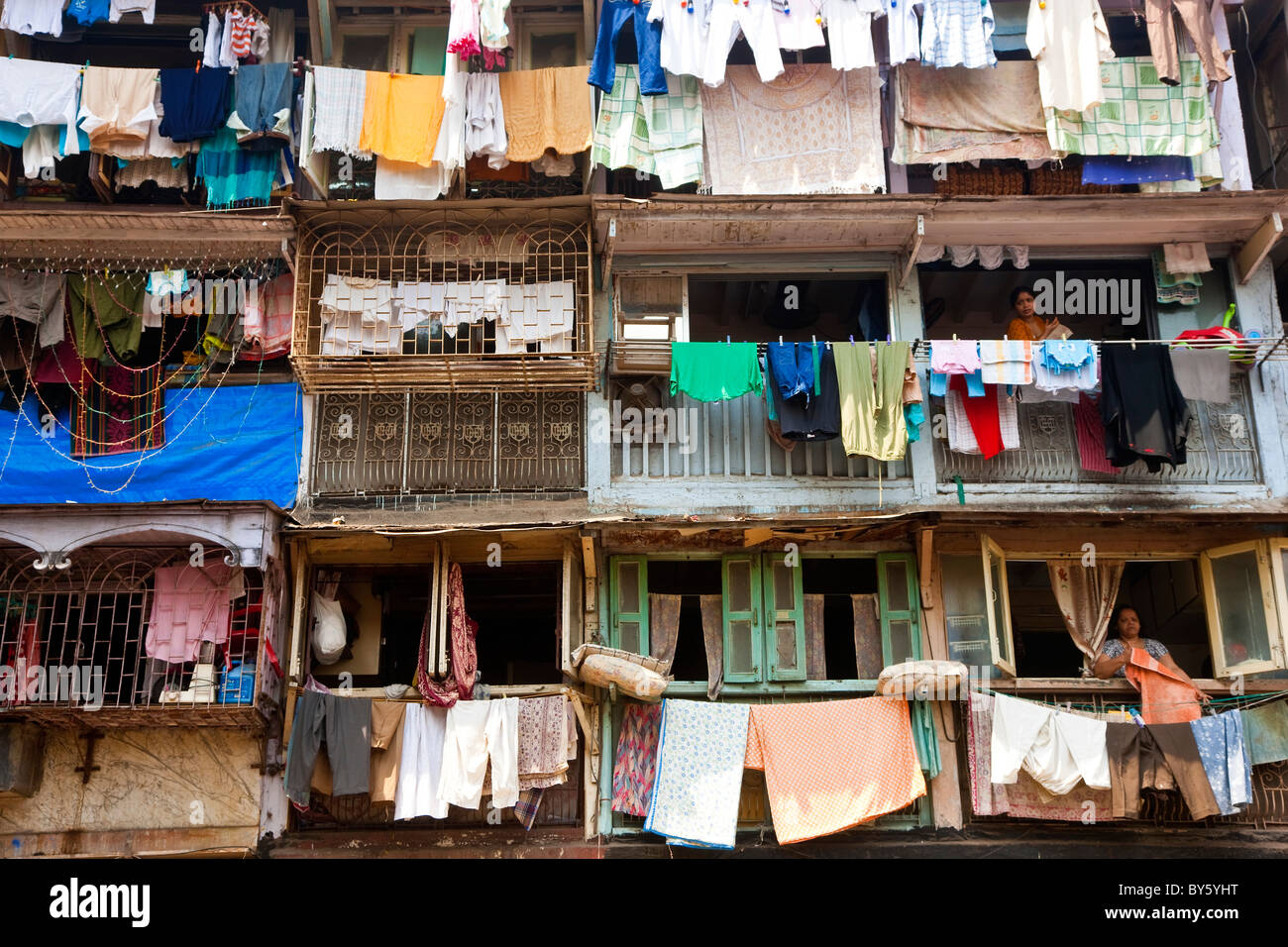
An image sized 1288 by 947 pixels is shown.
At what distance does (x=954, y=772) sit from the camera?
1163 cm

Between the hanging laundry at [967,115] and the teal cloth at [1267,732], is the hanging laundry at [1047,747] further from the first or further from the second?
the hanging laundry at [967,115]

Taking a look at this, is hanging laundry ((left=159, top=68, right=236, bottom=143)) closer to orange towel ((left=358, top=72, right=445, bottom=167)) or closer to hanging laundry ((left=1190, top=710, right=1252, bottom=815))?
orange towel ((left=358, top=72, right=445, bottom=167))

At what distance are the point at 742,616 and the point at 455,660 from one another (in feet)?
8.58

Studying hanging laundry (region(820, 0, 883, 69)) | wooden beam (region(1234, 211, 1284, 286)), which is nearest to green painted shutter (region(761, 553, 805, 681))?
hanging laundry (region(820, 0, 883, 69))

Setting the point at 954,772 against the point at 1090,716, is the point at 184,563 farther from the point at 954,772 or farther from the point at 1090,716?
the point at 1090,716

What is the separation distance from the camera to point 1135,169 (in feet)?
42.7

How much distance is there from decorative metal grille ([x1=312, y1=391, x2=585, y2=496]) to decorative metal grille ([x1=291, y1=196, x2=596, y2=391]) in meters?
0.26

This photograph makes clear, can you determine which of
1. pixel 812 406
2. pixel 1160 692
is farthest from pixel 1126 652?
pixel 812 406

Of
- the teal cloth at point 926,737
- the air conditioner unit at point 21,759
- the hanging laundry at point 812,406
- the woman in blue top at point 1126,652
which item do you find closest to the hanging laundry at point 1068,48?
the hanging laundry at point 812,406

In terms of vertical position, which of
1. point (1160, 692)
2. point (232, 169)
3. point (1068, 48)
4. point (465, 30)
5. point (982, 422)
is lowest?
point (1160, 692)

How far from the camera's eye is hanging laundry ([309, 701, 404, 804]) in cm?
1121

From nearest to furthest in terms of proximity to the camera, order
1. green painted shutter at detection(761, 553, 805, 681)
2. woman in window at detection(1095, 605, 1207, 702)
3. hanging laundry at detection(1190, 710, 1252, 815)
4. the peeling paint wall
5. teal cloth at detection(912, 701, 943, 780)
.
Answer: hanging laundry at detection(1190, 710, 1252, 815) → the peeling paint wall → teal cloth at detection(912, 701, 943, 780) → woman in window at detection(1095, 605, 1207, 702) → green painted shutter at detection(761, 553, 805, 681)

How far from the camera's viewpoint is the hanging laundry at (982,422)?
12.3m

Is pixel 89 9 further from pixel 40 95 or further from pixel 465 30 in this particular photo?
pixel 465 30
